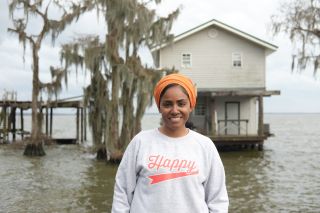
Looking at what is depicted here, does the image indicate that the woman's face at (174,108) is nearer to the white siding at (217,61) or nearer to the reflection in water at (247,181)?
the reflection in water at (247,181)

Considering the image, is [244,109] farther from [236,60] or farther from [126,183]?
[126,183]

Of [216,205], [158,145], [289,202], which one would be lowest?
[289,202]

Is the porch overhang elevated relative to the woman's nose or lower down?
elevated

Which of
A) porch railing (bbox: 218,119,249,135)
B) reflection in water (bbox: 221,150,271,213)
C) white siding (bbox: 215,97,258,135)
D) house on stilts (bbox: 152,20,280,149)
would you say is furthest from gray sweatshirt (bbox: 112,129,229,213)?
white siding (bbox: 215,97,258,135)

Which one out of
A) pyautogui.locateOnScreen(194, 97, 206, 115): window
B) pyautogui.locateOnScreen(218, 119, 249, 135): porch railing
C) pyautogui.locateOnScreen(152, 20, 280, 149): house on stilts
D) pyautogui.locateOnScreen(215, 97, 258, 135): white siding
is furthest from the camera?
pyautogui.locateOnScreen(194, 97, 206, 115): window

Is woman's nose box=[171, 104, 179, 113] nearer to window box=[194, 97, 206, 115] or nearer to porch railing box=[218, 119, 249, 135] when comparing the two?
porch railing box=[218, 119, 249, 135]

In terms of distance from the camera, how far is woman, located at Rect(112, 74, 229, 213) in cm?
251

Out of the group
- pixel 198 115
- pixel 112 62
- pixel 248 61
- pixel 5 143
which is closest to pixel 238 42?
pixel 248 61

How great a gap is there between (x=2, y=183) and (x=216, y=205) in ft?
40.5

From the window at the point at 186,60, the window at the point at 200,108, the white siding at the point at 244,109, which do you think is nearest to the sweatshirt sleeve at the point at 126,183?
the window at the point at 186,60

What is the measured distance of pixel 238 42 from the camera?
25.9 m

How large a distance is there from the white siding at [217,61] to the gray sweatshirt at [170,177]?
75.4 feet

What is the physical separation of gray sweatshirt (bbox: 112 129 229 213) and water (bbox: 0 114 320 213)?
7638 millimetres

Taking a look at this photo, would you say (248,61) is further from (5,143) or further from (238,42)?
(5,143)
